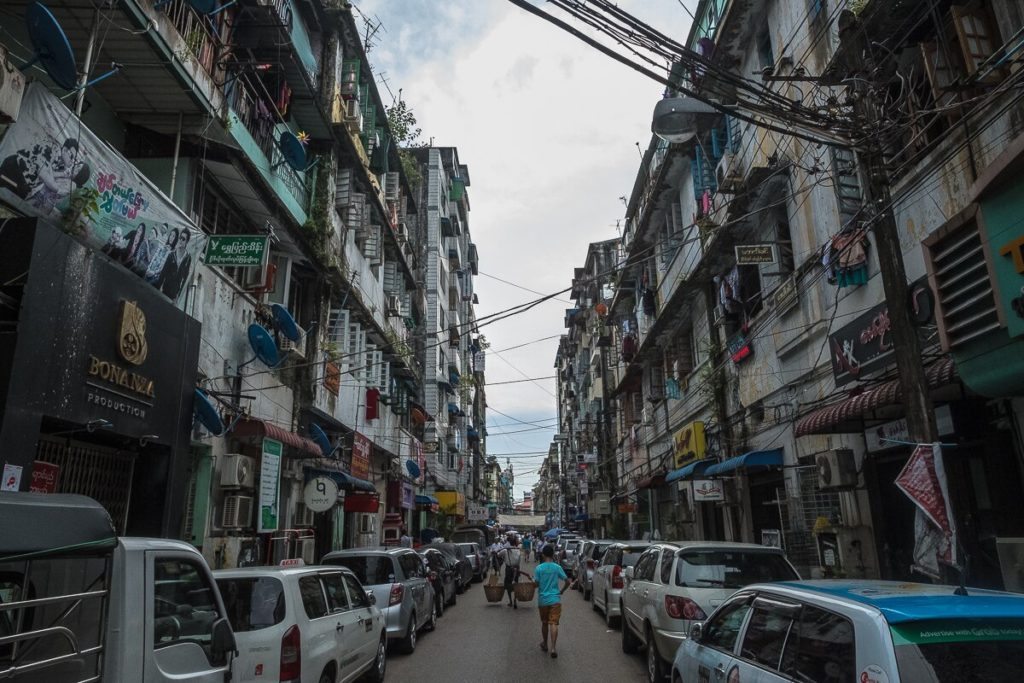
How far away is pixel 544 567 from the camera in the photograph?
35.5 feet

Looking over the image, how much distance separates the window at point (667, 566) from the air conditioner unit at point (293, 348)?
30.9ft

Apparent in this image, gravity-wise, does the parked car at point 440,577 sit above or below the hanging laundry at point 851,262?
below

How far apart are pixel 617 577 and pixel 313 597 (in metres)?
7.89

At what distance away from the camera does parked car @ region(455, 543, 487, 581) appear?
83.1 ft

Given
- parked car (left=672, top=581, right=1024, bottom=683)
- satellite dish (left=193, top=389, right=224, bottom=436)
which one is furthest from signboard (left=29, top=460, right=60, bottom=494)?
parked car (left=672, top=581, right=1024, bottom=683)

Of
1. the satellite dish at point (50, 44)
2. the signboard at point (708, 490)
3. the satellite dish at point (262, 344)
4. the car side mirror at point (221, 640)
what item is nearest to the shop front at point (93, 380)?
the satellite dish at point (50, 44)

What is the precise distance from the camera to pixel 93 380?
27.4 ft

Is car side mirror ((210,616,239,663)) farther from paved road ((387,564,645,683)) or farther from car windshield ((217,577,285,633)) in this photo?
paved road ((387,564,645,683))

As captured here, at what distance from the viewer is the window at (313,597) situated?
259 inches

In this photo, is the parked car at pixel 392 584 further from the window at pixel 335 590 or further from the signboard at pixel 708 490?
the signboard at pixel 708 490

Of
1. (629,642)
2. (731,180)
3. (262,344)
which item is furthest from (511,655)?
(731,180)

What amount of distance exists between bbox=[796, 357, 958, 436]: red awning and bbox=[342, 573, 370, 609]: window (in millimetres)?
6602

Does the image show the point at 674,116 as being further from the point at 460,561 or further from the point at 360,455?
the point at 460,561

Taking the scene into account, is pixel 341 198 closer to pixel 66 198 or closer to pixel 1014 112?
pixel 66 198
